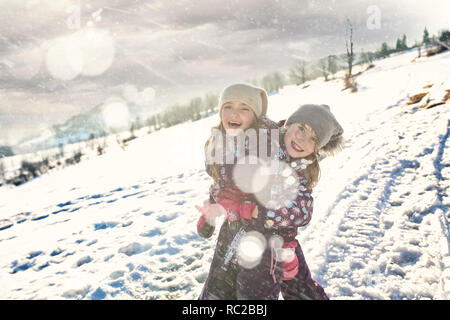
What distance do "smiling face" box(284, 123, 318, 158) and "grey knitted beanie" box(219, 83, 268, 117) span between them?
0.36 m

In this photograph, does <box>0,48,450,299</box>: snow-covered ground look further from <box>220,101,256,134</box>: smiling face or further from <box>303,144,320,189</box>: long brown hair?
<box>220,101,256,134</box>: smiling face

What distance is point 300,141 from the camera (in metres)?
1.93

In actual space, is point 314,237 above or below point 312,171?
below

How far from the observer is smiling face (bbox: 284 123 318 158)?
6.36 ft

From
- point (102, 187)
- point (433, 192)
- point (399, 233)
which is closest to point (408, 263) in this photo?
point (399, 233)

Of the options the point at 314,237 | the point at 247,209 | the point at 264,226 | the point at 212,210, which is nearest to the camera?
the point at 247,209

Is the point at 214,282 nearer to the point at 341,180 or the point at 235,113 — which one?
the point at 235,113

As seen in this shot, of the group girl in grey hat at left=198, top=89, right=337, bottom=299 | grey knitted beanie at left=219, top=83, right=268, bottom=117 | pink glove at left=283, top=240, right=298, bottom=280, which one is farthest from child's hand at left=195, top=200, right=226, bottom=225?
grey knitted beanie at left=219, top=83, right=268, bottom=117

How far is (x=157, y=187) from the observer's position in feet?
20.9

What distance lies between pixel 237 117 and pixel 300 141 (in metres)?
0.54

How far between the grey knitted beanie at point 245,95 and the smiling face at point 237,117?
0.04m

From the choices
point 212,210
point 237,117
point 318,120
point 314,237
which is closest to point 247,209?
point 212,210

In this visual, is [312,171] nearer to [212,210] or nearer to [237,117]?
[237,117]
